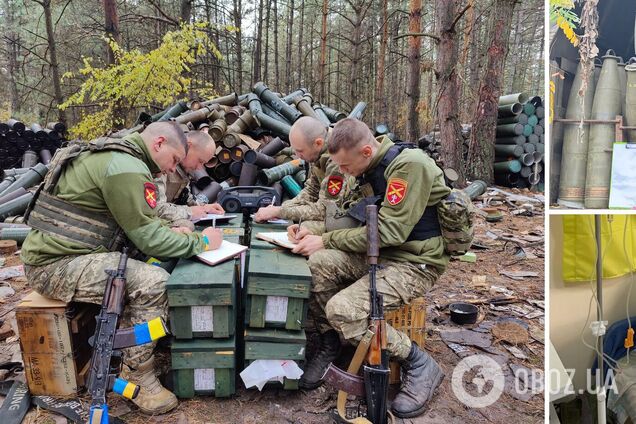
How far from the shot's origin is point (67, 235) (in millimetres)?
2910

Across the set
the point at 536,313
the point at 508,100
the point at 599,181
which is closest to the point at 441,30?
the point at 508,100

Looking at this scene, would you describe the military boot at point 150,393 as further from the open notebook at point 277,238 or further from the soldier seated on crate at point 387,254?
the open notebook at point 277,238

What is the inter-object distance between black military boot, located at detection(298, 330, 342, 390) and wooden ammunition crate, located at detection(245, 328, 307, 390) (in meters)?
0.30

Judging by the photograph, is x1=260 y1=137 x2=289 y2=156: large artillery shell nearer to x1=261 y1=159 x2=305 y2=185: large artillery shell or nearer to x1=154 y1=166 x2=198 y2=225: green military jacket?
x1=261 y1=159 x2=305 y2=185: large artillery shell

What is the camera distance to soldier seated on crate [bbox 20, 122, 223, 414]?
2816 mm

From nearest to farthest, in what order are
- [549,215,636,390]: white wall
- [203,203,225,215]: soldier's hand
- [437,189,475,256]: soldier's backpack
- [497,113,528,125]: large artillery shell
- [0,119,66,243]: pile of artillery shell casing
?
[549,215,636,390]: white wall
[437,189,475,256]: soldier's backpack
[203,203,225,215]: soldier's hand
[497,113,528,125]: large artillery shell
[0,119,66,243]: pile of artillery shell casing

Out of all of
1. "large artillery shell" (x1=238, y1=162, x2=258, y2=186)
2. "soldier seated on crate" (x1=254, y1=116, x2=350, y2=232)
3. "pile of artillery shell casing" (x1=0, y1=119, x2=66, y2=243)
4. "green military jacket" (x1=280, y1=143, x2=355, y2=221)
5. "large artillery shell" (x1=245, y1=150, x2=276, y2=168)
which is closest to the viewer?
"soldier seated on crate" (x1=254, y1=116, x2=350, y2=232)

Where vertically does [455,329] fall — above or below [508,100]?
below

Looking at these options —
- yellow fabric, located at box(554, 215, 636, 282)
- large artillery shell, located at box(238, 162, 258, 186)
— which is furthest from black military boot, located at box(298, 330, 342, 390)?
large artillery shell, located at box(238, 162, 258, 186)

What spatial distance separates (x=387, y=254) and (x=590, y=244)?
1.37 metres

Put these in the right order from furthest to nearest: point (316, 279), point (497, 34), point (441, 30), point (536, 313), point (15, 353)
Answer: point (497, 34), point (441, 30), point (536, 313), point (15, 353), point (316, 279)

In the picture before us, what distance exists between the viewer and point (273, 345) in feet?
9.58

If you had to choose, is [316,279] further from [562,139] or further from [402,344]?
[562,139]

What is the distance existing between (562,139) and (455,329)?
295 cm
